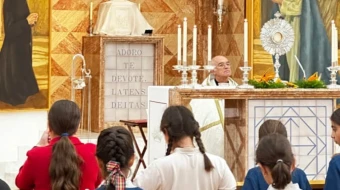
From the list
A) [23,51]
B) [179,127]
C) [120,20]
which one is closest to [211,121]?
[179,127]

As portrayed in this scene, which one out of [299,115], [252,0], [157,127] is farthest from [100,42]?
[299,115]

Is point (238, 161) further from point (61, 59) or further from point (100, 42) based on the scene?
point (61, 59)

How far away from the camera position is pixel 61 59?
16.5 m

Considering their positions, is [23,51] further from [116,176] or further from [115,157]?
[116,176]

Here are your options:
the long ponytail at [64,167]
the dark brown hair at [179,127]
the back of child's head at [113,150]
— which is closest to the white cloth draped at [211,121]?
the dark brown hair at [179,127]

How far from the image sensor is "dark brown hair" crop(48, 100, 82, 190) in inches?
229

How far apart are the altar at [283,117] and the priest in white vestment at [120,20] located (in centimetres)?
666

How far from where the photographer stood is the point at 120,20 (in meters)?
16.0

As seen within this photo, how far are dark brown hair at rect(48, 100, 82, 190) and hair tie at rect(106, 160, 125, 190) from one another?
67 centimetres

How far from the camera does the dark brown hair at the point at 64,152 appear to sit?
5.80 metres

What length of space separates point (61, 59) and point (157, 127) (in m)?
6.89

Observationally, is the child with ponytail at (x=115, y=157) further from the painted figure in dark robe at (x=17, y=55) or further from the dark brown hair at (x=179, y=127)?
the painted figure in dark robe at (x=17, y=55)

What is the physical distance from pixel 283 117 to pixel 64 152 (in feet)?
12.3

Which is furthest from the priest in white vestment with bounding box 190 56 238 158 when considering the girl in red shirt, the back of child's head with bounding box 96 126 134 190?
the back of child's head with bounding box 96 126 134 190
